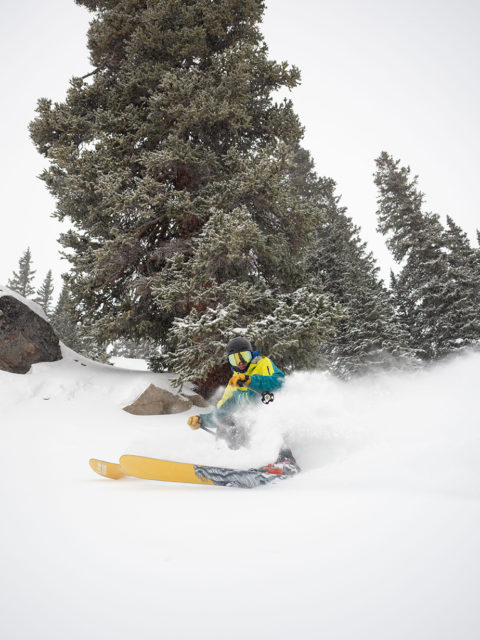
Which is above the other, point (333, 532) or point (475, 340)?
point (475, 340)

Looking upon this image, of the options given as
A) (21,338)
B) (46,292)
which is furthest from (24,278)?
(21,338)

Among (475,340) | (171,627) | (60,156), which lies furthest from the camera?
(475,340)

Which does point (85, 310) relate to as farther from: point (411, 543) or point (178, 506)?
point (411, 543)

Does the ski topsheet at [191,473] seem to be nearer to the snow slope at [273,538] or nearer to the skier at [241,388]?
the snow slope at [273,538]

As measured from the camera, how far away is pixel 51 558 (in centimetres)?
179

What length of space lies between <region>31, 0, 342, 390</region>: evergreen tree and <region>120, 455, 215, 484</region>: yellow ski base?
→ 2.90 m

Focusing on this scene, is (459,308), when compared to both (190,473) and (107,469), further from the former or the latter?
(107,469)

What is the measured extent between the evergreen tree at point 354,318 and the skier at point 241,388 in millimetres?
11214

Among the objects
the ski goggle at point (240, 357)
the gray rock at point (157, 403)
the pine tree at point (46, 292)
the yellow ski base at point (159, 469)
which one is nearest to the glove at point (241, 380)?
the ski goggle at point (240, 357)

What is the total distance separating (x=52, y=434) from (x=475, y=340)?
18369mm

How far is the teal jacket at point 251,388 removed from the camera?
459cm

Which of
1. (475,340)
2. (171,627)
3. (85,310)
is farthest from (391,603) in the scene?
(475,340)

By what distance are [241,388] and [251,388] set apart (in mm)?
161

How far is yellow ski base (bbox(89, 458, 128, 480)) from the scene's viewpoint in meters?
3.92
